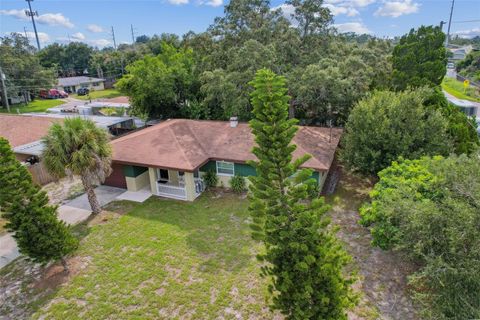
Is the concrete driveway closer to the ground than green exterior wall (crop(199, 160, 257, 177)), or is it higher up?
closer to the ground

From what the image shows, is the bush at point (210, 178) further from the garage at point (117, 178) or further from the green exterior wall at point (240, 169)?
the garage at point (117, 178)

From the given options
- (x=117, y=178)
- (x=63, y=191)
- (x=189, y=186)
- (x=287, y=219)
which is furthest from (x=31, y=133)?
(x=287, y=219)

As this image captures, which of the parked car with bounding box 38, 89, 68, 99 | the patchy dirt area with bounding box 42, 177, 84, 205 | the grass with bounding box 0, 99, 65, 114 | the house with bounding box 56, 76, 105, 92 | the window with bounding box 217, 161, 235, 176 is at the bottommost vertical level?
the patchy dirt area with bounding box 42, 177, 84, 205

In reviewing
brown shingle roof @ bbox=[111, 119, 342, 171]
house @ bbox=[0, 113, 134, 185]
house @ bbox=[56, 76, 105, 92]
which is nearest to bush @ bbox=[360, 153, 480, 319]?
brown shingle roof @ bbox=[111, 119, 342, 171]

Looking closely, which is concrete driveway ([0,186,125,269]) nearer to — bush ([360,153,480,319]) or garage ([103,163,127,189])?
garage ([103,163,127,189])

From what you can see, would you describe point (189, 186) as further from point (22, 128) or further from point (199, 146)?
point (22, 128)

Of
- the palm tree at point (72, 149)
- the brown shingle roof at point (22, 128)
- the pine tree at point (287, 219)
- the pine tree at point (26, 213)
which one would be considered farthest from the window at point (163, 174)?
the pine tree at point (287, 219)
